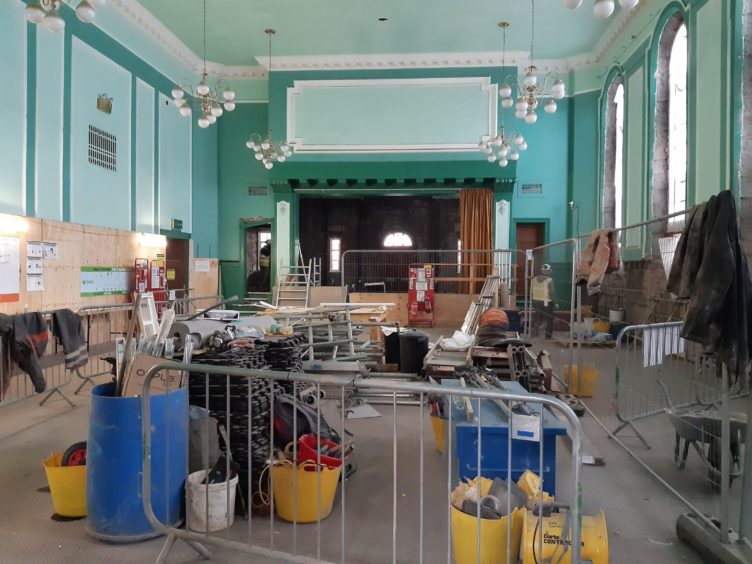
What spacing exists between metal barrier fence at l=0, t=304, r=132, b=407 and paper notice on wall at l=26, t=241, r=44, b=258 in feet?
3.94

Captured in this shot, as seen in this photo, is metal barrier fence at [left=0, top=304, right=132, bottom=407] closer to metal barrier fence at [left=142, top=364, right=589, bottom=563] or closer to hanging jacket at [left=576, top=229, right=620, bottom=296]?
metal barrier fence at [left=142, top=364, right=589, bottom=563]

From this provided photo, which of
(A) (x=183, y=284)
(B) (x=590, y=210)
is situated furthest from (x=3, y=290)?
(B) (x=590, y=210)

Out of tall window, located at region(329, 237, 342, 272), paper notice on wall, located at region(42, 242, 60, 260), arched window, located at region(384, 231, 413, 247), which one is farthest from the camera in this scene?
tall window, located at region(329, 237, 342, 272)

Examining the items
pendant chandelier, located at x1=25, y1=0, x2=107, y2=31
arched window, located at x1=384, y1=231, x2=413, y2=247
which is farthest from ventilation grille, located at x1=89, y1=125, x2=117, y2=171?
arched window, located at x1=384, y1=231, x2=413, y2=247

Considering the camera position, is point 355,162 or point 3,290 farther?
point 355,162

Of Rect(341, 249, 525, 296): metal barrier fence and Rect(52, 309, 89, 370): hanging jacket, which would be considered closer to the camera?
Rect(52, 309, 89, 370): hanging jacket

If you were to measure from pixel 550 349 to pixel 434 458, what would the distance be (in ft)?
15.2

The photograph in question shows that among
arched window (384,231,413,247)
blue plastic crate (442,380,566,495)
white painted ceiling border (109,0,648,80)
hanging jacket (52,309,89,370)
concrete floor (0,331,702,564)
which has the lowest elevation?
concrete floor (0,331,702,564)

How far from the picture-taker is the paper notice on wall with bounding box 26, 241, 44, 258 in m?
8.24

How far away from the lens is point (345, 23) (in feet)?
42.0

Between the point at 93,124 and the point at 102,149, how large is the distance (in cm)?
54

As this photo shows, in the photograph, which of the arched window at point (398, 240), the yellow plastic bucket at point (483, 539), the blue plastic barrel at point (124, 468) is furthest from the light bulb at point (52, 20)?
the arched window at point (398, 240)

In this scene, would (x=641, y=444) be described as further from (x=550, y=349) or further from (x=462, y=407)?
(x=550, y=349)

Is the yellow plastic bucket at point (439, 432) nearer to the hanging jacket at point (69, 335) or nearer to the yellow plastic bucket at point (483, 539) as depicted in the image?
the yellow plastic bucket at point (483, 539)
